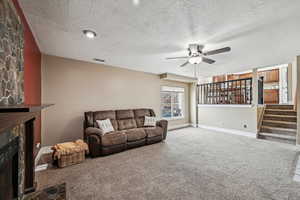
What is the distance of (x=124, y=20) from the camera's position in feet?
6.55

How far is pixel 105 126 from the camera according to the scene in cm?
366

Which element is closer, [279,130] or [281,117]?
[279,130]

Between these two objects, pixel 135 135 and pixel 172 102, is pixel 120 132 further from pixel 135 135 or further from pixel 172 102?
pixel 172 102

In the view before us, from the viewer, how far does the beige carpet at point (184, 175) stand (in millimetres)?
1874

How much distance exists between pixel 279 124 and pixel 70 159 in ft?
21.9

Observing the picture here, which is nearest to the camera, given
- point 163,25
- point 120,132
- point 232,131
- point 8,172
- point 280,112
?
point 8,172

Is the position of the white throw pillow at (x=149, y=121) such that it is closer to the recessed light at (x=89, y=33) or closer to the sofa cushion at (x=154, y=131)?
the sofa cushion at (x=154, y=131)

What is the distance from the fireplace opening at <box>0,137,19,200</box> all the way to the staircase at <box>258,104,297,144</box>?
6.38 m

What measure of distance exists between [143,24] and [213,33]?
126cm

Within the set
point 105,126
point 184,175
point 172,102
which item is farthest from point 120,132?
point 172,102

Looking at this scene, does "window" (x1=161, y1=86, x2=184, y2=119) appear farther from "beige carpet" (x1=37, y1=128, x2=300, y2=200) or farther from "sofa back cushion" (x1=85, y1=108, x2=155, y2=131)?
"beige carpet" (x1=37, y1=128, x2=300, y2=200)

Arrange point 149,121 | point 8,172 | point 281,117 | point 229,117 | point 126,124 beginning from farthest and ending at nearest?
point 229,117, point 281,117, point 149,121, point 126,124, point 8,172

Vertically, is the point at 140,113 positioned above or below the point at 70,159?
above

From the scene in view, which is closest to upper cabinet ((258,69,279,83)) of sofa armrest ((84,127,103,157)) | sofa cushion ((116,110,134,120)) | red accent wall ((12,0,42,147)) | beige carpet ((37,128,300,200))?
beige carpet ((37,128,300,200))
